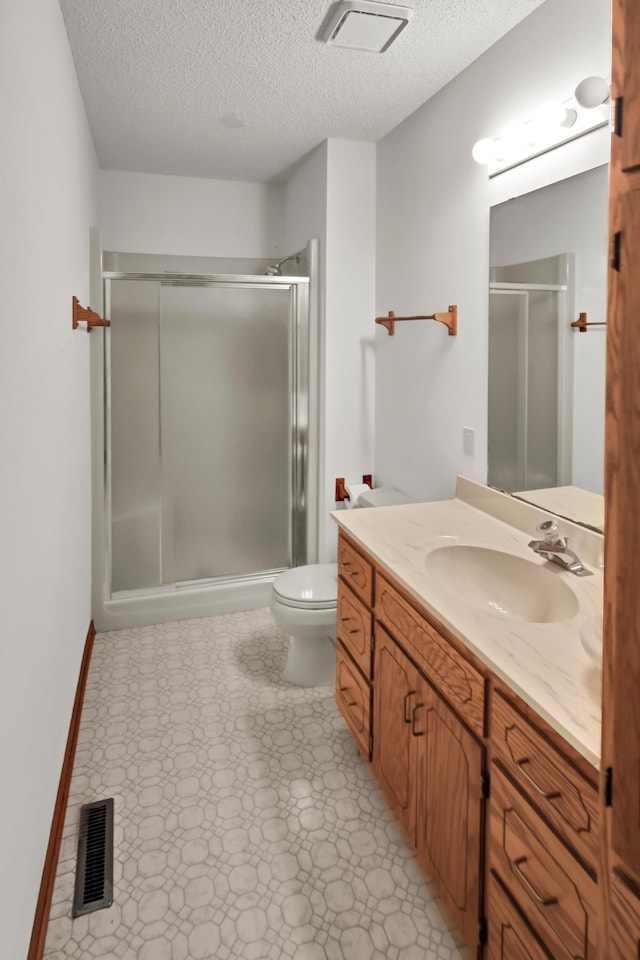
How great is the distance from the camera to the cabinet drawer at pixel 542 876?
90 cm

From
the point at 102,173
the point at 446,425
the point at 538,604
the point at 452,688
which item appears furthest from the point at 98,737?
the point at 102,173

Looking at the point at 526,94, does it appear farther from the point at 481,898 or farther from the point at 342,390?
the point at 481,898

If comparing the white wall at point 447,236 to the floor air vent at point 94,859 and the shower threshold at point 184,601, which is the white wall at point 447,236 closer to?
the shower threshold at point 184,601

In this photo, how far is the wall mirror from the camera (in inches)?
63.0

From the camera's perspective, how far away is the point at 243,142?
A: 2980 millimetres

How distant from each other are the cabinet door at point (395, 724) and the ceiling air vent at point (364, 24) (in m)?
1.85

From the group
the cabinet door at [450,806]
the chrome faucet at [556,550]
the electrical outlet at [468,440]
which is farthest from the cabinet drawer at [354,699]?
the electrical outlet at [468,440]

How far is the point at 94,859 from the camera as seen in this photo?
164 centimetres

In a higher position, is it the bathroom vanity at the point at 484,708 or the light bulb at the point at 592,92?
the light bulb at the point at 592,92

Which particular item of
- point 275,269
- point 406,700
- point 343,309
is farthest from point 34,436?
point 275,269

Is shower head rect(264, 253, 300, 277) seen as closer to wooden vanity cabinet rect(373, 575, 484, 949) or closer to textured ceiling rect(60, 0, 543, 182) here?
textured ceiling rect(60, 0, 543, 182)

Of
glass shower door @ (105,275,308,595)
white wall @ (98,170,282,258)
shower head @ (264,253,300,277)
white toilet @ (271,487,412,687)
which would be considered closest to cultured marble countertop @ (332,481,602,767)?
white toilet @ (271,487,412,687)

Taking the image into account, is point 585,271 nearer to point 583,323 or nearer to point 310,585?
point 583,323

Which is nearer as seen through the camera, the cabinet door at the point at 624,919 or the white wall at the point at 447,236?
the cabinet door at the point at 624,919
